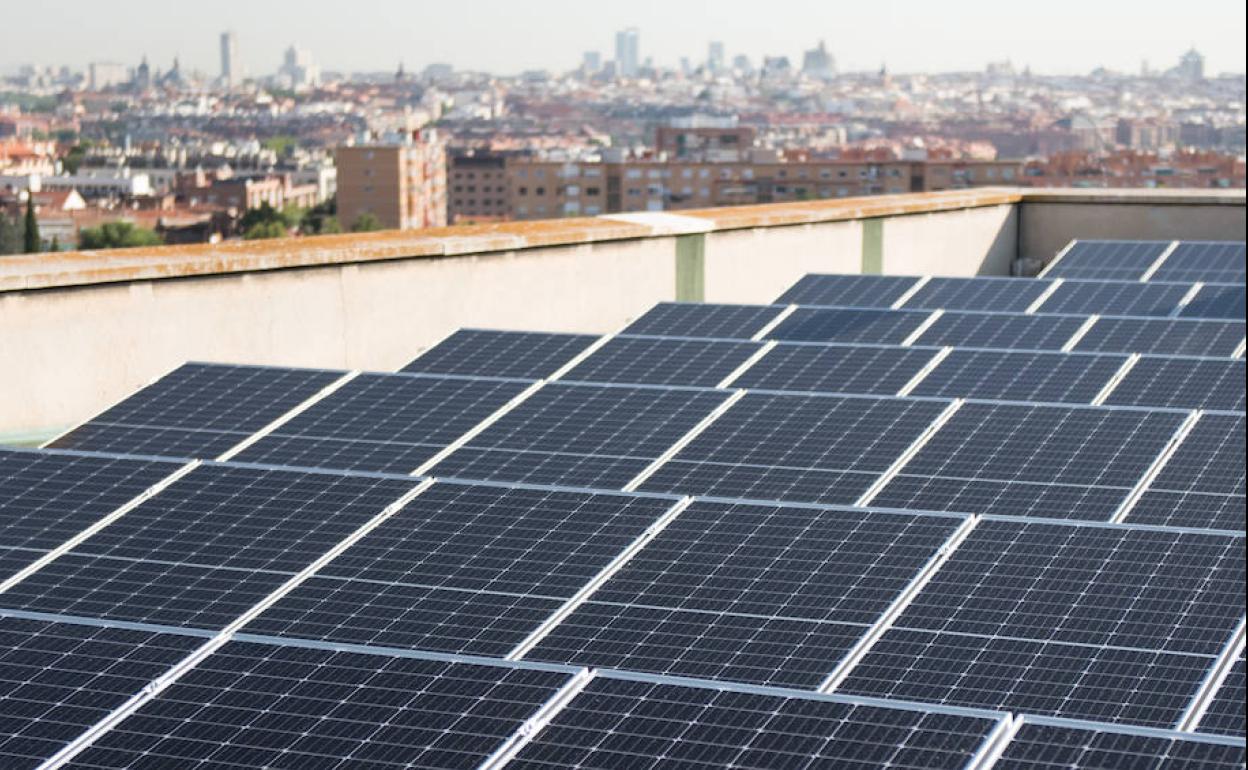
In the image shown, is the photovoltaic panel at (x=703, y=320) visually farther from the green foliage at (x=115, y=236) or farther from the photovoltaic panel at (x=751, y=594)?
the green foliage at (x=115, y=236)

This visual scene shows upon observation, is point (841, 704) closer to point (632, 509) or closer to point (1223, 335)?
point (632, 509)

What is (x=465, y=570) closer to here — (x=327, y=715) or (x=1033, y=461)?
(x=327, y=715)

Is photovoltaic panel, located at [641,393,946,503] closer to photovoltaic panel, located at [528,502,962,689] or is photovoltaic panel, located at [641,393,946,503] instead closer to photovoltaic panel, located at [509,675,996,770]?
photovoltaic panel, located at [528,502,962,689]

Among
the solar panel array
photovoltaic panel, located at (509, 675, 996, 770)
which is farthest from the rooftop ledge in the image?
photovoltaic panel, located at (509, 675, 996, 770)

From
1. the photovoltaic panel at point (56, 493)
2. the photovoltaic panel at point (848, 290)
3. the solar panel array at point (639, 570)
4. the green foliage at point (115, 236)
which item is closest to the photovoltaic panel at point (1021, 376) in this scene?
the solar panel array at point (639, 570)

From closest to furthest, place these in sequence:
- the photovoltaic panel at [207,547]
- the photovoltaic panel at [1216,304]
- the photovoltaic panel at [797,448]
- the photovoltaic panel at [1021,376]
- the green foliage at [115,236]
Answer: the photovoltaic panel at [207,547]
the photovoltaic panel at [797,448]
the photovoltaic panel at [1021,376]
the photovoltaic panel at [1216,304]
the green foliage at [115,236]

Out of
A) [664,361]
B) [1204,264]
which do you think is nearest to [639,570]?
[664,361]
